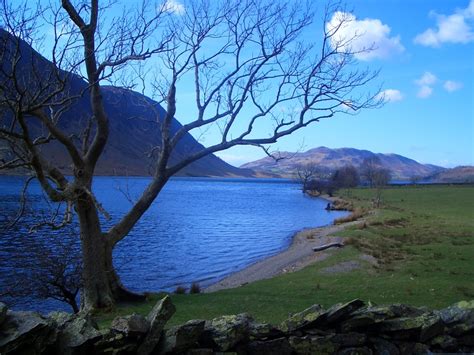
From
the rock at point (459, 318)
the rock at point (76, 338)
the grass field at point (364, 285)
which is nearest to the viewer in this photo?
the rock at point (76, 338)

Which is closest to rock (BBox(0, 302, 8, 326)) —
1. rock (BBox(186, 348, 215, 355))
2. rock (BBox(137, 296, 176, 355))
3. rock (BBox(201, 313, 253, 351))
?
rock (BBox(137, 296, 176, 355))

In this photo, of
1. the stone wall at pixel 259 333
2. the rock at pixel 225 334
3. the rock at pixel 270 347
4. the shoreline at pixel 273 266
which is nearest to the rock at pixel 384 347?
the stone wall at pixel 259 333

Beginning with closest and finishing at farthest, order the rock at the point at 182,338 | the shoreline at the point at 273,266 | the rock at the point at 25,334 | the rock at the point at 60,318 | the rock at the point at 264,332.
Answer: the rock at the point at 25,334
the rock at the point at 60,318
the rock at the point at 182,338
the rock at the point at 264,332
the shoreline at the point at 273,266

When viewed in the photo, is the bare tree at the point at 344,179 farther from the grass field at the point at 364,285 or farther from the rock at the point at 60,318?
the rock at the point at 60,318

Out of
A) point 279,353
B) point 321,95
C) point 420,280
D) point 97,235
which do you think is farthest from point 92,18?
point 420,280

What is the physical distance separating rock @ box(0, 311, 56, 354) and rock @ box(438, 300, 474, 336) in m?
6.73

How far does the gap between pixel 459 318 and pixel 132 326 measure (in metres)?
5.82

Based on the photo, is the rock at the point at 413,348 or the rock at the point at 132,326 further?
the rock at the point at 413,348

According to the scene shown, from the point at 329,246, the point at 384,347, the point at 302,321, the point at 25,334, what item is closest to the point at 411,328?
the point at 384,347

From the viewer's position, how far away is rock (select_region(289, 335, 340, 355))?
7633 mm

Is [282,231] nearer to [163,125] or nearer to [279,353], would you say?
[163,125]

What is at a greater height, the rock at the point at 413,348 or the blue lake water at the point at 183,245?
the rock at the point at 413,348

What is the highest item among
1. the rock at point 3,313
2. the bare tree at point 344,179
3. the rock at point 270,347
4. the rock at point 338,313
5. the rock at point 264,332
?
the bare tree at point 344,179

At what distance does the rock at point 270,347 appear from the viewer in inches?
297
